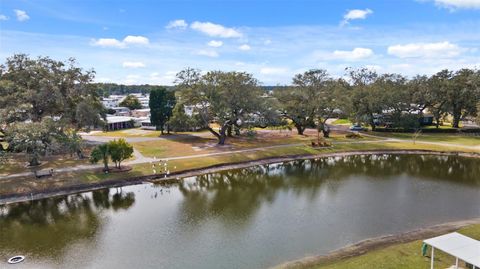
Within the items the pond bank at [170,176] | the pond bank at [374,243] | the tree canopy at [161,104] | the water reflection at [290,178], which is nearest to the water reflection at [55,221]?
the pond bank at [170,176]

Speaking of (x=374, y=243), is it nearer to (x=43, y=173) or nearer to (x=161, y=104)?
(x=43, y=173)

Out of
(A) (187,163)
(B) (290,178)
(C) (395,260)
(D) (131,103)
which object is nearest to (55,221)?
(A) (187,163)

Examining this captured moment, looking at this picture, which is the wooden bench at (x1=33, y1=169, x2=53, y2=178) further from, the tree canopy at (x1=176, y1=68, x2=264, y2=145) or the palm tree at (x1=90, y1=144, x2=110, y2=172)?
the tree canopy at (x1=176, y1=68, x2=264, y2=145)

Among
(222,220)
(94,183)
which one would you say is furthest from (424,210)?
(94,183)

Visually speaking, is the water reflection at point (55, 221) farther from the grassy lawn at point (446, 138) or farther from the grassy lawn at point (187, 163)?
the grassy lawn at point (446, 138)

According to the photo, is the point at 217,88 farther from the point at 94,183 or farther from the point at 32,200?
the point at 32,200
